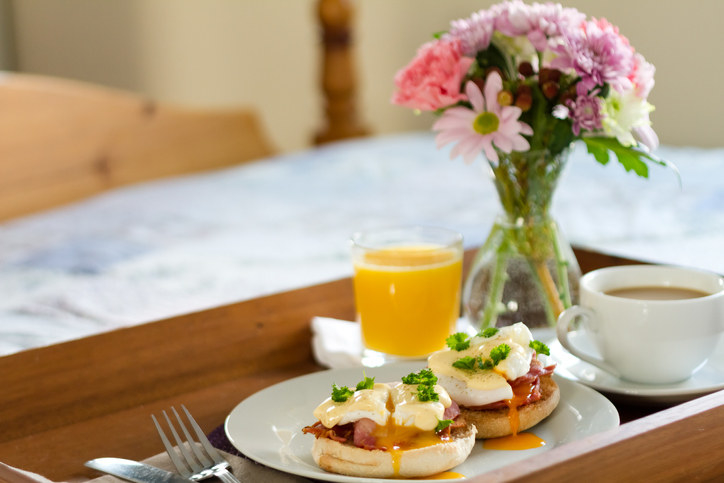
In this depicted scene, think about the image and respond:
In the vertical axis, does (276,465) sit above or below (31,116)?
below

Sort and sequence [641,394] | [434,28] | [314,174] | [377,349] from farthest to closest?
[434,28] < [314,174] < [377,349] < [641,394]

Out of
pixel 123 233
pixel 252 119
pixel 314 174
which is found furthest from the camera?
pixel 252 119

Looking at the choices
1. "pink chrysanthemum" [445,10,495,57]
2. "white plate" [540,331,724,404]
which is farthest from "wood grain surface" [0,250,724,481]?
"pink chrysanthemum" [445,10,495,57]

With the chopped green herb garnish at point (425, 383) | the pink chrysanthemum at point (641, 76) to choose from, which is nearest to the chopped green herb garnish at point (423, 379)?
the chopped green herb garnish at point (425, 383)

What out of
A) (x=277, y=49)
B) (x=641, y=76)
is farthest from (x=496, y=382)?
(x=277, y=49)

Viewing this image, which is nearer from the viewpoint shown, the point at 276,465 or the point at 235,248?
the point at 276,465

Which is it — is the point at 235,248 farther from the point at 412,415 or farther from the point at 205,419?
the point at 412,415

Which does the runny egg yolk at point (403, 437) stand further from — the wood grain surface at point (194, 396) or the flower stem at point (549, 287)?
the flower stem at point (549, 287)

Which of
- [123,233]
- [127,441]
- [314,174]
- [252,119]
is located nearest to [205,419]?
[127,441]
